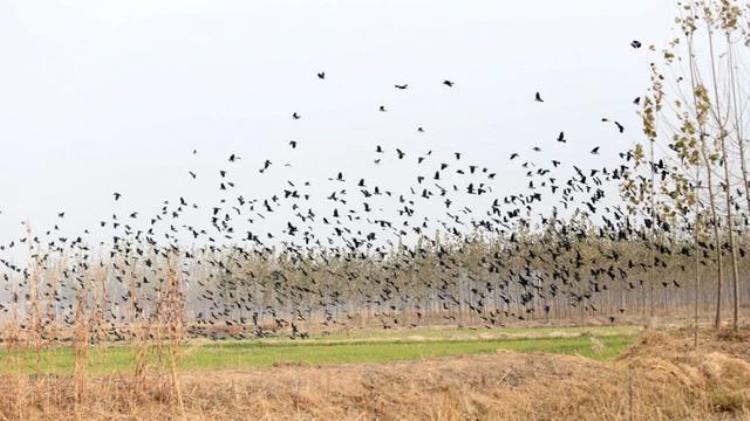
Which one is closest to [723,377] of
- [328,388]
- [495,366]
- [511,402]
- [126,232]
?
[495,366]

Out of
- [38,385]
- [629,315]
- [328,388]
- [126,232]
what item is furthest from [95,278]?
[629,315]

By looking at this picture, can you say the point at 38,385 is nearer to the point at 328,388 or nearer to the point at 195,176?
the point at 328,388

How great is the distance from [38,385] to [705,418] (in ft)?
38.9

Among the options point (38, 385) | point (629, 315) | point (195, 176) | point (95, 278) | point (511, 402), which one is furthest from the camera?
point (629, 315)

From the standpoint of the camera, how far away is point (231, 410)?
1571 cm

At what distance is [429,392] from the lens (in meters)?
18.8

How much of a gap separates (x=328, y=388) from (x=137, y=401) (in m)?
5.20

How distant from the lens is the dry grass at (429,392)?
1438 cm

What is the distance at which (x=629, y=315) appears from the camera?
7781 centimetres

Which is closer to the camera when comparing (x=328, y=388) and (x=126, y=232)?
(x=328, y=388)

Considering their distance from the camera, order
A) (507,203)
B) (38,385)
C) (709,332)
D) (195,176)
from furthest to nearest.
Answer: (709,332) → (507,203) → (195,176) → (38,385)

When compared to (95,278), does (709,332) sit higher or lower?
lower

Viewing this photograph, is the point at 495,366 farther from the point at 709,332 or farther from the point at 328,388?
the point at 709,332

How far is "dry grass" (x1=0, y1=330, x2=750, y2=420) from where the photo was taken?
14375mm
